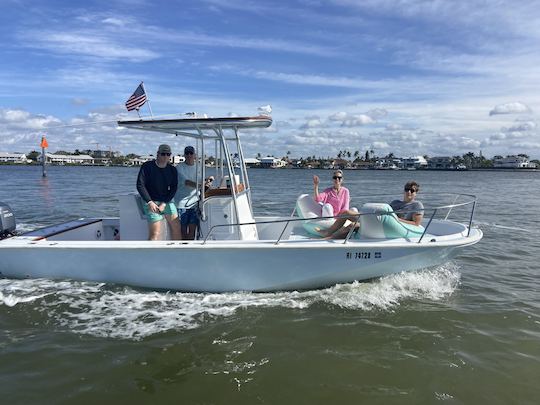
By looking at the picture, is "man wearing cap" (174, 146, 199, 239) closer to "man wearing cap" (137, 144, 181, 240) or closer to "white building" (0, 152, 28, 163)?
"man wearing cap" (137, 144, 181, 240)

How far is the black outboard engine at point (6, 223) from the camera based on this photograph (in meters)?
7.55

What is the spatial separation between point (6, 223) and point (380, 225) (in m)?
6.35

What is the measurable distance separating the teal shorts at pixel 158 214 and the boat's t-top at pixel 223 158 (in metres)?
0.45

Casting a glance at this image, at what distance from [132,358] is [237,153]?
151 inches

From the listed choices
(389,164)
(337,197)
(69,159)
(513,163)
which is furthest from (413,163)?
(337,197)

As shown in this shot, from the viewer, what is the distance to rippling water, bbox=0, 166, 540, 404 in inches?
178

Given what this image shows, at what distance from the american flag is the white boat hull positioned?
2167 millimetres

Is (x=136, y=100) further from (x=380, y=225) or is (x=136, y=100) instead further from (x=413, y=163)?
(x=413, y=163)

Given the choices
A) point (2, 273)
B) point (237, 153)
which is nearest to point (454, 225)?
point (237, 153)

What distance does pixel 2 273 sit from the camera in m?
6.98

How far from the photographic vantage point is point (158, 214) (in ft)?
22.8

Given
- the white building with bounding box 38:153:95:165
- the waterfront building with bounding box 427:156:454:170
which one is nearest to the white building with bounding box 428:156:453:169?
the waterfront building with bounding box 427:156:454:170

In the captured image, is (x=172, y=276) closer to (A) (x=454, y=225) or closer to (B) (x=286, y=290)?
(B) (x=286, y=290)

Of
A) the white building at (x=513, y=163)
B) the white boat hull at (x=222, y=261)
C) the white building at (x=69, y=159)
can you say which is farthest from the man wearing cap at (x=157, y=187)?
the white building at (x=69, y=159)
